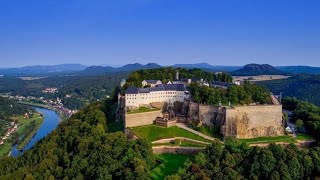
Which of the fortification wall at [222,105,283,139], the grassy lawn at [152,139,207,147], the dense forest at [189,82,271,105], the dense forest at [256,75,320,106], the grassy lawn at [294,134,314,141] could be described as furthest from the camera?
the dense forest at [256,75,320,106]

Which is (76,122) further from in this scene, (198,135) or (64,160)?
(198,135)

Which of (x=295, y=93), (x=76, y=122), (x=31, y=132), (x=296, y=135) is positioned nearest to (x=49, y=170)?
(x=76, y=122)

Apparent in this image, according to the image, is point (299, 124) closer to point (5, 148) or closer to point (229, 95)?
point (229, 95)

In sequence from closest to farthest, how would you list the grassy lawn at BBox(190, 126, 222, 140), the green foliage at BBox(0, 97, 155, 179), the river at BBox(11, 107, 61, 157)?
the green foliage at BBox(0, 97, 155, 179) → the grassy lawn at BBox(190, 126, 222, 140) → the river at BBox(11, 107, 61, 157)

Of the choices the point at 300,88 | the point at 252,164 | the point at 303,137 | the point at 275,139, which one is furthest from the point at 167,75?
the point at 300,88

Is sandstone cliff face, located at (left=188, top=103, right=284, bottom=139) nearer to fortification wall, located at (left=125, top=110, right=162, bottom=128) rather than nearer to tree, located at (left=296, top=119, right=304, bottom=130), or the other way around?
tree, located at (left=296, top=119, right=304, bottom=130)

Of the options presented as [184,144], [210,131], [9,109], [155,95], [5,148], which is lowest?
[5,148]

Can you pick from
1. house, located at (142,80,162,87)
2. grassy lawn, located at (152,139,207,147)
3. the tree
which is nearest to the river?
house, located at (142,80,162,87)
